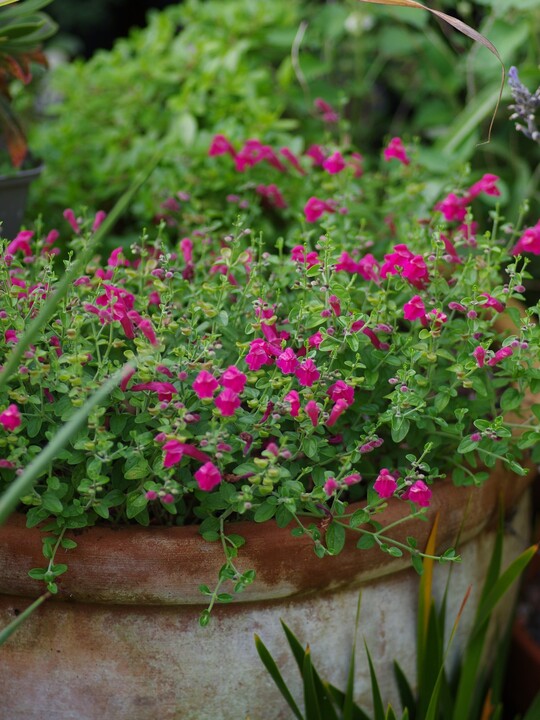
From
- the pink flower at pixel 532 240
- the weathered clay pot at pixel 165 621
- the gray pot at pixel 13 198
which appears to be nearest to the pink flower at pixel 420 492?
the weathered clay pot at pixel 165 621

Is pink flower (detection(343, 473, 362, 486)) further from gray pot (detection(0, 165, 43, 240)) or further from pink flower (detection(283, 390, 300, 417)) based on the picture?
gray pot (detection(0, 165, 43, 240))

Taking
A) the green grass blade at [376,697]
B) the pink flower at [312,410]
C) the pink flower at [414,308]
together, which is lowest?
the green grass blade at [376,697]

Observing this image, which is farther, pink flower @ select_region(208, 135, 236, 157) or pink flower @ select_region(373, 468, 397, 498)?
pink flower @ select_region(208, 135, 236, 157)

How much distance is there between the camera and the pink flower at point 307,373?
0.96 metres

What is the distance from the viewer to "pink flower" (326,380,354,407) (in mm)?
965

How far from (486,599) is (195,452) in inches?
18.9

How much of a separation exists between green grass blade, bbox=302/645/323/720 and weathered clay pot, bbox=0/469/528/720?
0.04 metres

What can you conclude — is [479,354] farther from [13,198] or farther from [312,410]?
[13,198]

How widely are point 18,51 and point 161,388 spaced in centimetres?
80

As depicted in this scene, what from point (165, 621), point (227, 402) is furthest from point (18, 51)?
point (165, 621)

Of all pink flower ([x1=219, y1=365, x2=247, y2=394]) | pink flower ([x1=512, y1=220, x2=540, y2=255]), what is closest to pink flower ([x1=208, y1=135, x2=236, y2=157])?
pink flower ([x1=512, y1=220, x2=540, y2=255])

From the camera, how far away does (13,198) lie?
4.93 ft

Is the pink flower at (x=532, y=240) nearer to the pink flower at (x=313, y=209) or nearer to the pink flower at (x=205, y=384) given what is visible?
the pink flower at (x=313, y=209)

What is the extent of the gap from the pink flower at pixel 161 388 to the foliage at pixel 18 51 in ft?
2.25
